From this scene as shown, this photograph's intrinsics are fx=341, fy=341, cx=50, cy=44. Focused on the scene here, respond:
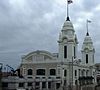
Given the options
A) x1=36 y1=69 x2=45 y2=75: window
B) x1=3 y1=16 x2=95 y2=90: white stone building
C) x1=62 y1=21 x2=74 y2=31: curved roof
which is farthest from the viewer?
x1=62 y1=21 x2=74 y2=31: curved roof

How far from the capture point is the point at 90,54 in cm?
12662

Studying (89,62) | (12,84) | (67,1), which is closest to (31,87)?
(12,84)

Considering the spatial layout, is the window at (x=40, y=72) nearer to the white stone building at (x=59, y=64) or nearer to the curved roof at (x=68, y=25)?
the white stone building at (x=59, y=64)

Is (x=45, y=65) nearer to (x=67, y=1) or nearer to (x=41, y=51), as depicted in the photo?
(x=41, y=51)

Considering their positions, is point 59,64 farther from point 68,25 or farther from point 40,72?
point 68,25

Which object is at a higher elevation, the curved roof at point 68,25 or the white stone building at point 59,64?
the curved roof at point 68,25

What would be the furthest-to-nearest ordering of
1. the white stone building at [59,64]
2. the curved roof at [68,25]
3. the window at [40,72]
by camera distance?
the curved roof at [68,25] → the window at [40,72] → the white stone building at [59,64]

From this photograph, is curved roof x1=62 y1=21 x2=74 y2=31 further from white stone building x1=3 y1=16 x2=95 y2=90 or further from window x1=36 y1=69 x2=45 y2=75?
window x1=36 y1=69 x2=45 y2=75

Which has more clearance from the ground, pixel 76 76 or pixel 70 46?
pixel 70 46

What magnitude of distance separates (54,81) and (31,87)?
11.9m

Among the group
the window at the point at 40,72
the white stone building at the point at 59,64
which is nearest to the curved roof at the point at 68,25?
the white stone building at the point at 59,64

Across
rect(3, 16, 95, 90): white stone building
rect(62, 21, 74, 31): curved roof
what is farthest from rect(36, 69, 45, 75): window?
rect(62, 21, 74, 31): curved roof

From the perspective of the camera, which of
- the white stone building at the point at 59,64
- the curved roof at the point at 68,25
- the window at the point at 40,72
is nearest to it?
the white stone building at the point at 59,64

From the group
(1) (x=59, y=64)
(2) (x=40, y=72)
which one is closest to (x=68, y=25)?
(1) (x=59, y=64)
